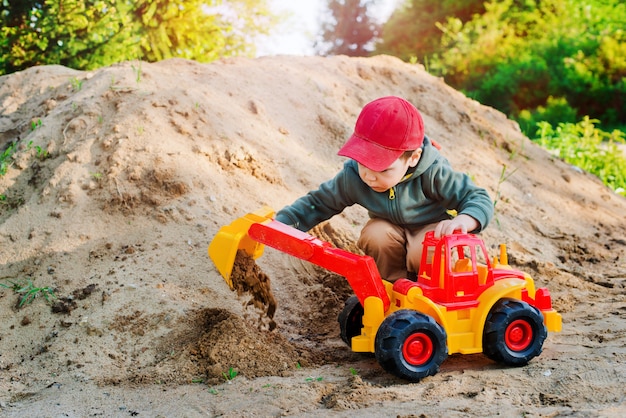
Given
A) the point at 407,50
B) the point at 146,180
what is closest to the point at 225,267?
the point at 146,180

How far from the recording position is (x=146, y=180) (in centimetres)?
409

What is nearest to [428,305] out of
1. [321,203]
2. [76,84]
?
[321,203]

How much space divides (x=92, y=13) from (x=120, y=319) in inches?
190

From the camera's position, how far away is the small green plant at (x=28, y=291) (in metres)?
3.43

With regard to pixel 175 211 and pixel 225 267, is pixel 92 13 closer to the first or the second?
pixel 175 211

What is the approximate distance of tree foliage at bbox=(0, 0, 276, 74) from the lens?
273 inches

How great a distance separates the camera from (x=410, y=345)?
2805 mm

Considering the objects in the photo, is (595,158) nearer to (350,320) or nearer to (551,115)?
(551,115)

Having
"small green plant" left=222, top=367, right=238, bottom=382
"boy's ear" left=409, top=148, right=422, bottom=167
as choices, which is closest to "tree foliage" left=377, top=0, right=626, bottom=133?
"boy's ear" left=409, top=148, right=422, bottom=167

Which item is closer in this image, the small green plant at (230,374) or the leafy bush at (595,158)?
the small green plant at (230,374)

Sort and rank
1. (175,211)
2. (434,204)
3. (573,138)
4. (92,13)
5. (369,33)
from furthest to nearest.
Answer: (369,33) → (573,138) → (92,13) → (175,211) → (434,204)

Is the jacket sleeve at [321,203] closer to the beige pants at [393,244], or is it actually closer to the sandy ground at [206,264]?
the beige pants at [393,244]

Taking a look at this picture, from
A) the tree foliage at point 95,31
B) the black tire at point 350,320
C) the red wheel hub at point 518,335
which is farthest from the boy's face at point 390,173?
the tree foliage at point 95,31

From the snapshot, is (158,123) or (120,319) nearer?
(120,319)
